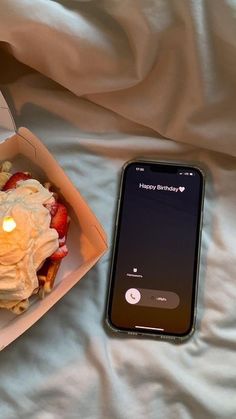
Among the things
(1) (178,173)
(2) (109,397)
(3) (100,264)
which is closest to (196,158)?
(1) (178,173)

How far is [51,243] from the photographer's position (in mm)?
652

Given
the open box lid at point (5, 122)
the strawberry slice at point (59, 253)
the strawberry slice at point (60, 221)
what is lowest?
the strawberry slice at point (59, 253)

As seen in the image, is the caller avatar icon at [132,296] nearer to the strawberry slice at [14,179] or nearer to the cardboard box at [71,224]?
the cardboard box at [71,224]

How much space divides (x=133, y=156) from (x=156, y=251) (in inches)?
4.8

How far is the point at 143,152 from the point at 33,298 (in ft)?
0.71

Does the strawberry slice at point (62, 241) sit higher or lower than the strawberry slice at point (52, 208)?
lower

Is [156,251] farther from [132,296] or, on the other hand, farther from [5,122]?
[5,122]

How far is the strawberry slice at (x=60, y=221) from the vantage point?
68 cm

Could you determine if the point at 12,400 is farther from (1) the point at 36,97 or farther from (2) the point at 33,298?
(1) the point at 36,97

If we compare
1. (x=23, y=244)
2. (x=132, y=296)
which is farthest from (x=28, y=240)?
(x=132, y=296)

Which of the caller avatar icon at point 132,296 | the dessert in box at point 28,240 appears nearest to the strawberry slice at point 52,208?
the dessert in box at point 28,240

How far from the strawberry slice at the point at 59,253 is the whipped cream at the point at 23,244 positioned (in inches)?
0.4

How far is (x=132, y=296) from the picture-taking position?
69 centimetres

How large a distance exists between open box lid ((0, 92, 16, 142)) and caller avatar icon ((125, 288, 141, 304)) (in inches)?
9.0
